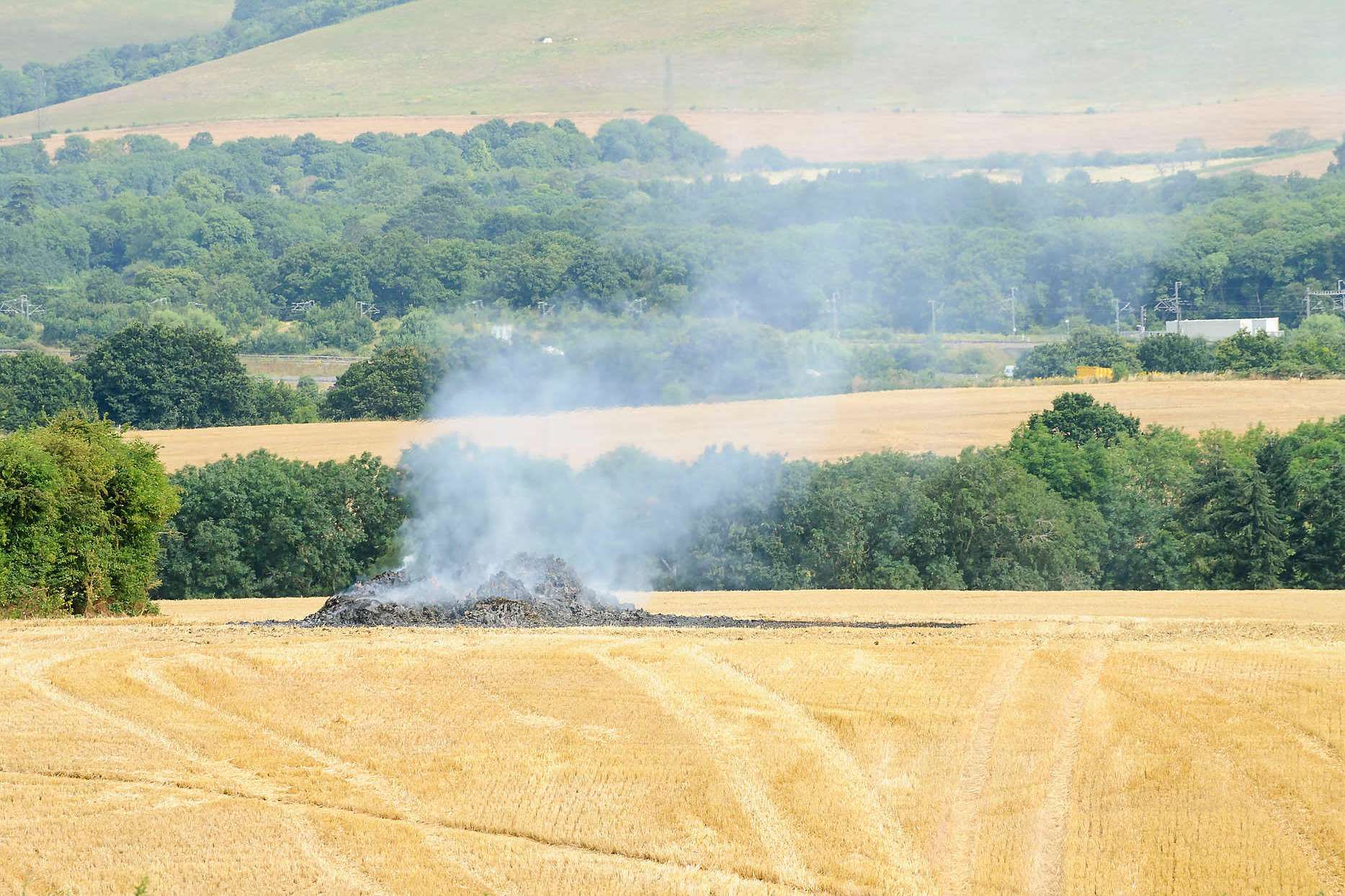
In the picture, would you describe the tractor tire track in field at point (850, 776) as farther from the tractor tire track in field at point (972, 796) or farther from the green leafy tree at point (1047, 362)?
the green leafy tree at point (1047, 362)

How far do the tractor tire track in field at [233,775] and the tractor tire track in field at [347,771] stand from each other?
1134 millimetres

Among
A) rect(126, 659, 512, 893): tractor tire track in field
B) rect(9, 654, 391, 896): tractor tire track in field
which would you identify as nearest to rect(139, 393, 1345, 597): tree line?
rect(126, 659, 512, 893): tractor tire track in field

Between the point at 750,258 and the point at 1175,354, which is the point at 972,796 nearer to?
the point at 750,258

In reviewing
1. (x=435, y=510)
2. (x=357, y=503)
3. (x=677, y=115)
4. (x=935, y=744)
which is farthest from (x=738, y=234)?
Answer: (x=935, y=744)

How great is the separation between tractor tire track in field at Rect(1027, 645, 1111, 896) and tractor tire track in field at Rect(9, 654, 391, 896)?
851 centimetres

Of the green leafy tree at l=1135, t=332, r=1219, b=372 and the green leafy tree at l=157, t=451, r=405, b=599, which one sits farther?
the green leafy tree at l=1135, t=332, r=1219, b=372

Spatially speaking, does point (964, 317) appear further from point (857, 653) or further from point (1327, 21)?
point (857, 653)

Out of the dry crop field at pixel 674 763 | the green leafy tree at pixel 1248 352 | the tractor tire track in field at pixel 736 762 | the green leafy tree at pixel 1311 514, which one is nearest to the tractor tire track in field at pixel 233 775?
the dry crop field at pixel 674 763

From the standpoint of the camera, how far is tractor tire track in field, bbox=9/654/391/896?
2081 cm

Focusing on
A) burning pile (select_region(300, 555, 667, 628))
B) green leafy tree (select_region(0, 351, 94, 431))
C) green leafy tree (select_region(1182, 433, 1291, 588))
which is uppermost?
green leafy tree (select_region(0, 351, 94, 431))

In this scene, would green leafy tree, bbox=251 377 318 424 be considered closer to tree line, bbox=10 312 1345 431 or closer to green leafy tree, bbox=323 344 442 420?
tree line, bbox=10 312 1345 431

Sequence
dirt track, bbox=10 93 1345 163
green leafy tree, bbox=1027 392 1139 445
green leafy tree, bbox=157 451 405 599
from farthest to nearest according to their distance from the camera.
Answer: dirt track, bbox=10 93 1345 163, green leafy tree, bbox=1027 392 1139 445, green leafy tree, bbox=157 451 405 599

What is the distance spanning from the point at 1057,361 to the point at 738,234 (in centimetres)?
3641

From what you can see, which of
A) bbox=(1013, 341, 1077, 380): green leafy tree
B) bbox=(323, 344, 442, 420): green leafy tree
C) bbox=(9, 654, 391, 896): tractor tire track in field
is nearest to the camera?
bbox=(9, 654, 391, 896): tractor tire track in field
